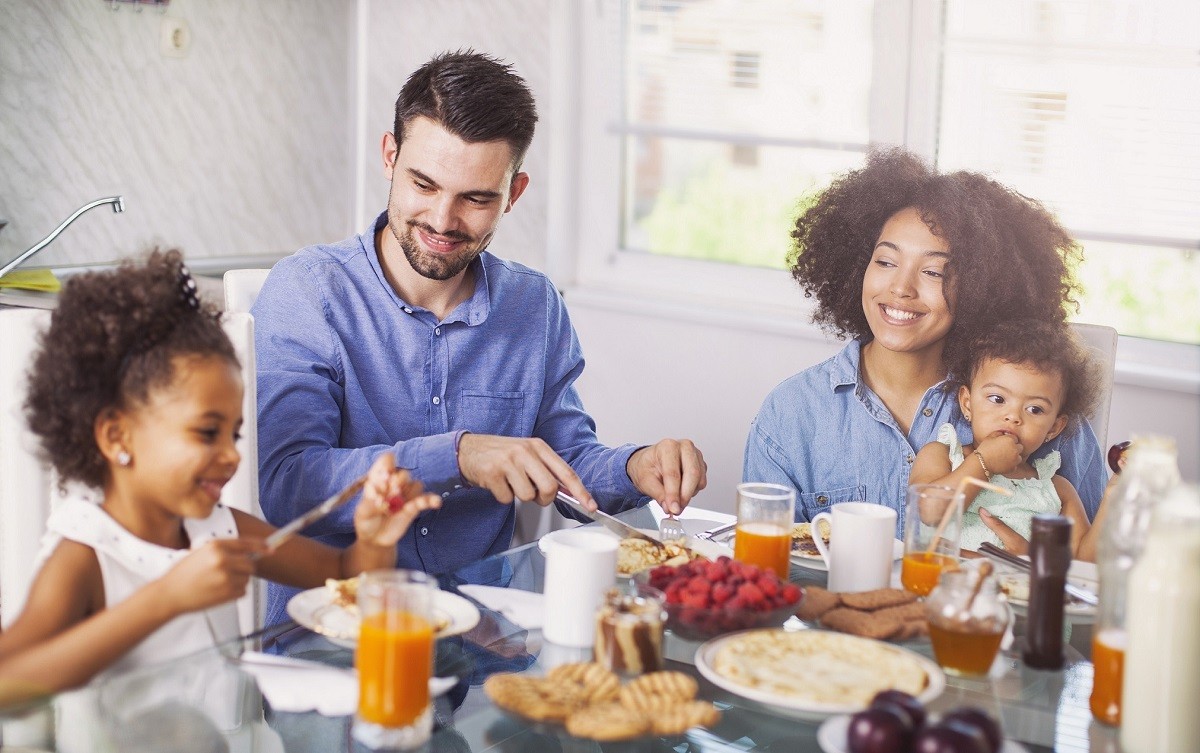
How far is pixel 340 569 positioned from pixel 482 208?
0.67 metres

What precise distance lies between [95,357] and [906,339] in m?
1.24

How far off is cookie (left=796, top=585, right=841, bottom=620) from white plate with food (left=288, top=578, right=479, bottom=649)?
344 millimetres

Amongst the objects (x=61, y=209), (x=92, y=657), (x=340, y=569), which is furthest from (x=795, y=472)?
(x=61, y=209)

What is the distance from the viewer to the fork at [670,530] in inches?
63.3

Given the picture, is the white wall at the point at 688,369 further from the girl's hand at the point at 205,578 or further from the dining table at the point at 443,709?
the girl's hand at the point at 205,578

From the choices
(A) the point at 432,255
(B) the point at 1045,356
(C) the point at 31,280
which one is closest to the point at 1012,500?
(B) the point at 1045,356

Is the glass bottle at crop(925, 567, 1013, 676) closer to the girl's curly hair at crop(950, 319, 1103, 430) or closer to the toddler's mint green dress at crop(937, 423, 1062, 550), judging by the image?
the toddler's mint green dress at crop(937, 423, 1062, 550)

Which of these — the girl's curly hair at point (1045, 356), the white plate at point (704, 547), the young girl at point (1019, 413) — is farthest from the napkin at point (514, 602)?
the girl's curly hair at point (1045, 356)

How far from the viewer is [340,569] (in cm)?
144

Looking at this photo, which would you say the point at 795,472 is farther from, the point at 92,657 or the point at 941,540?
the point at 92,657

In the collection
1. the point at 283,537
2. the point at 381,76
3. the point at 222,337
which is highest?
the point at 381,76

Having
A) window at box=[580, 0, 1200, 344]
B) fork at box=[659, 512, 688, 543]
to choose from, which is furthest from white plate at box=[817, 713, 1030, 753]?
window at box=[580, 0, 1200, 344]

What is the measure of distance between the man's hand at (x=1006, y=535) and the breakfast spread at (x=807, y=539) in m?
0.25

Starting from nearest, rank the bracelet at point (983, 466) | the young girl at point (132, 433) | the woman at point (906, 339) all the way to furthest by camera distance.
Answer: the young girl at point (132, 433), the bracelet at point (983, 466), the woman at point (906, 339)
